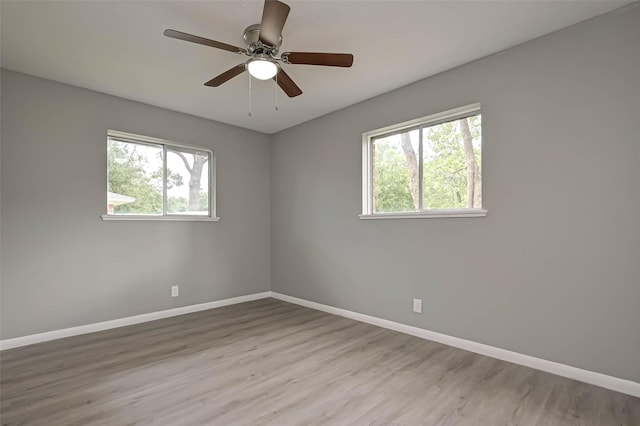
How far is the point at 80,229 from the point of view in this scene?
126 inches

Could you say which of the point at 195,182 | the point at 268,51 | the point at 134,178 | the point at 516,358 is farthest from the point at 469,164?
the point at 134,178

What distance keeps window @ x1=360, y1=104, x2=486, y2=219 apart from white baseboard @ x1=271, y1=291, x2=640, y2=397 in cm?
112

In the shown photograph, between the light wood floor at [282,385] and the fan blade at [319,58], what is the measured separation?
7.11ft

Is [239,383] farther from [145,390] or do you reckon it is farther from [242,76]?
[242,76]

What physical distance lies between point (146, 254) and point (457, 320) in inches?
134

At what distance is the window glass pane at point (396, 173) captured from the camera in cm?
324

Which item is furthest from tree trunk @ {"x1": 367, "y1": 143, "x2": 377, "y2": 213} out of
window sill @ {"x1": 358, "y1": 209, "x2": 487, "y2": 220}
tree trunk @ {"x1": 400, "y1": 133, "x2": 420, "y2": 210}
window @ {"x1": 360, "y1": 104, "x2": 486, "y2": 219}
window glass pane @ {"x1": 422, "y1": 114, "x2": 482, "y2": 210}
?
window glass pane @ {"x1": 422, "y1": 114, "x2": 482, "y2": 210}

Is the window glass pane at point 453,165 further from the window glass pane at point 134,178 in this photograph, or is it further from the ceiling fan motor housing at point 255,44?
the window glass pane at point 134,178

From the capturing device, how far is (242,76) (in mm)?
2977

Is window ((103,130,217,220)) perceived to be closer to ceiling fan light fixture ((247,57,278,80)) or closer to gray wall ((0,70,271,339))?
gray wall ((0,70,271,339))

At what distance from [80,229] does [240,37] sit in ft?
8.30

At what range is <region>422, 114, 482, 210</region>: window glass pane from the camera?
9.16 feet

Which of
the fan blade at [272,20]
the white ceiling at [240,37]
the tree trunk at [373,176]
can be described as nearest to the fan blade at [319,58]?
the fan blade at [272,20]

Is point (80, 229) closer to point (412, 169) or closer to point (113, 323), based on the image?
point (113, 323)
